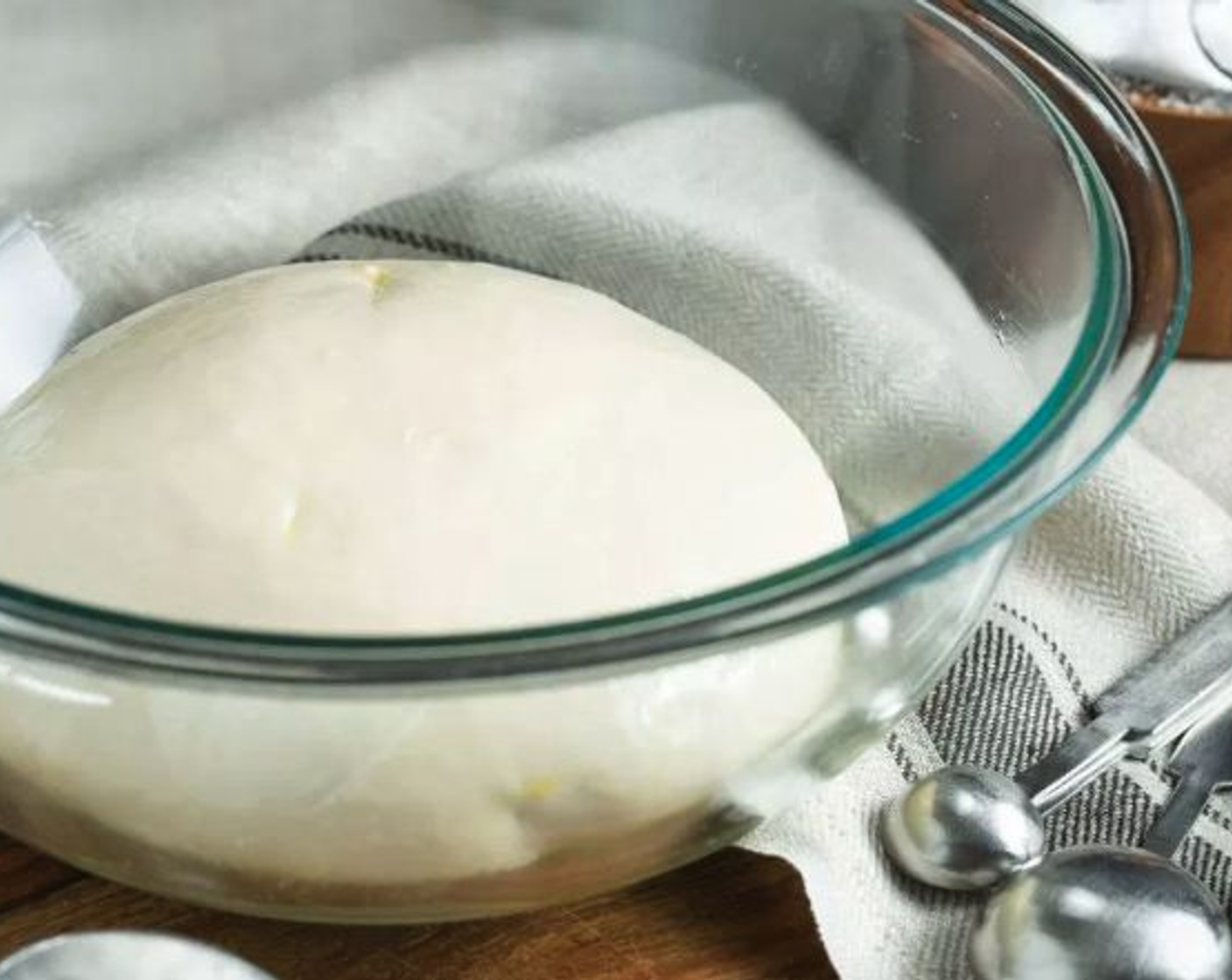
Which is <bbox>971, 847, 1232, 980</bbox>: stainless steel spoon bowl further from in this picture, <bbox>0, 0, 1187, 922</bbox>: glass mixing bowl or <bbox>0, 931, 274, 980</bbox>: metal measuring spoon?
<bbox>0, 931, 274, 980</bbox>: metal measuring spoon

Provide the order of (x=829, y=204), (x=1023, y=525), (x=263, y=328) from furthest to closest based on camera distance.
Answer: (x=829, y=204) → (x=263, y=328) → (x=1023, y=525)

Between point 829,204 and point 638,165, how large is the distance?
8 centimetres

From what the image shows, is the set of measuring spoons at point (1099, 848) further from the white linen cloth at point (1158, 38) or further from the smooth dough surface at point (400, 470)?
the white linen cloth at point (1158, 38)

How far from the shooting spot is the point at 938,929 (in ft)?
1.87

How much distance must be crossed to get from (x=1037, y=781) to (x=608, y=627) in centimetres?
23

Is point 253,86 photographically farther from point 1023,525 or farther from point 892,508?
point 1023,525

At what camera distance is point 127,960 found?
524mm

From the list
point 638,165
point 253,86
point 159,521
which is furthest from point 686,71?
point 159,521

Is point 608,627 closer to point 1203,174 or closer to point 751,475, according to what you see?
point 751,475

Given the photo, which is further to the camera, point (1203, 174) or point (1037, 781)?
point (1203, 174)

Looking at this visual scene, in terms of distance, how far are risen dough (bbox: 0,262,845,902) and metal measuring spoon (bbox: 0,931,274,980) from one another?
2 centimetres

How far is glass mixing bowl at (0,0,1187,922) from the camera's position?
0.44m

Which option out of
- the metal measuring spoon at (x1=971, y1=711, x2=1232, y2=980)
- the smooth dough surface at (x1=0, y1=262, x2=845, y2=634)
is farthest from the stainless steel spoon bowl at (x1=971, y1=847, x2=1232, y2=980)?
the smooth dough surface at (x1=0, y1=262, x2=845, y2=634)

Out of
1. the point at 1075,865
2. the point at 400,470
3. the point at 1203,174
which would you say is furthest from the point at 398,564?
the point at 1203,174
